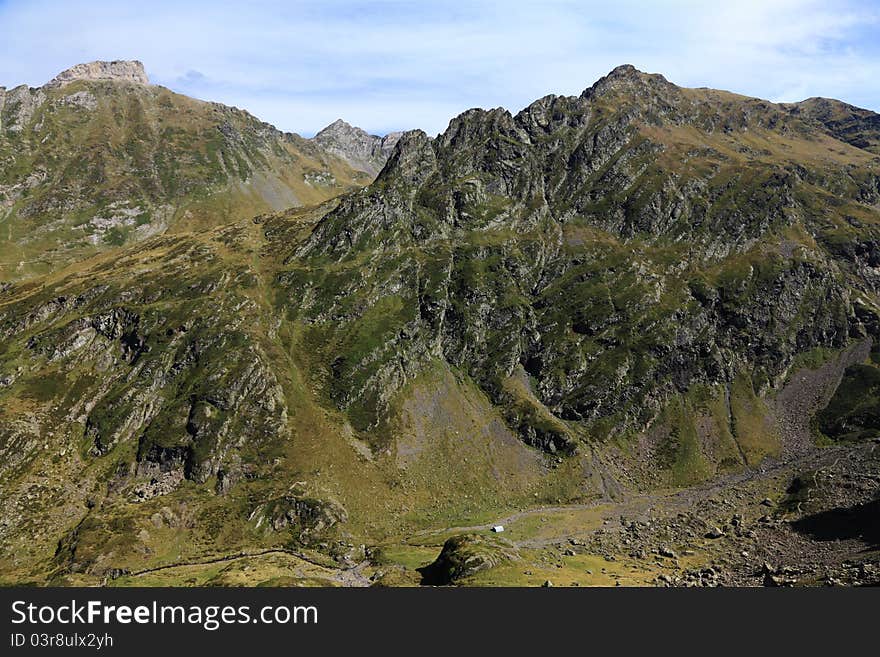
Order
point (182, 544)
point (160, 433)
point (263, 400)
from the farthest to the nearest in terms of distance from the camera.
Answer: point (263, 400)
point (160, 433)
point (182, 544)

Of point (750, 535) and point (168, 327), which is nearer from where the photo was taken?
point (750, 535)

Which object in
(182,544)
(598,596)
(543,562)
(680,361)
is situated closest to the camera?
(598,596)

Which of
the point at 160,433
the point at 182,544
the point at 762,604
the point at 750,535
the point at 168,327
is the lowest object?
the point at 182,544

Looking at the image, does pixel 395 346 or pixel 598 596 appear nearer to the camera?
pixel 598 596

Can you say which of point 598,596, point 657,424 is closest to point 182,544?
point 598,596

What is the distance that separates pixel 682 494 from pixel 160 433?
5779 inches

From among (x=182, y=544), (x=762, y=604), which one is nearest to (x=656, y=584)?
(x=762, y=604)

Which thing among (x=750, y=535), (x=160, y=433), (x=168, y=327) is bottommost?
(x=750, y=535)

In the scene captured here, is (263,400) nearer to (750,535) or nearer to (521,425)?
(521,425)

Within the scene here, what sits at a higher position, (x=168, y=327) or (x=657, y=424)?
(x=168, y=327)

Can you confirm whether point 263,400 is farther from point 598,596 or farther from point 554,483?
point 598,596

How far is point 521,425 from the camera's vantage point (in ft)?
595

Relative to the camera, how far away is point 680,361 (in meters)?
197

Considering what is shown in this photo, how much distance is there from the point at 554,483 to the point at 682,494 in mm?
35251
